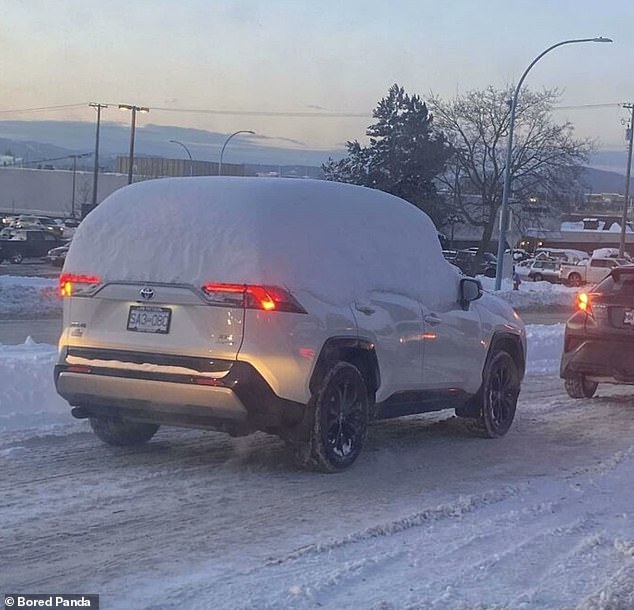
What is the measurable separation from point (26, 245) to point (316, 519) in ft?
152

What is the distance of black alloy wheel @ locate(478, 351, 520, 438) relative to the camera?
9.98 m

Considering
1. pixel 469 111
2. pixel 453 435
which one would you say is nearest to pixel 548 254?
pixel 469 111

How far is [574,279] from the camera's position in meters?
57.7

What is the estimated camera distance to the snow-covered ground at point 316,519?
5.23m

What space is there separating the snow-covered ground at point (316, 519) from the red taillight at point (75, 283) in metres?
1.24

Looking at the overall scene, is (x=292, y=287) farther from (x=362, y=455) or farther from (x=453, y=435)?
(x=453, y=435)

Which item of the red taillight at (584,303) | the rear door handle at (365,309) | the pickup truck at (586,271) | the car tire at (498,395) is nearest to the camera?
the rear door handle at (365,309)

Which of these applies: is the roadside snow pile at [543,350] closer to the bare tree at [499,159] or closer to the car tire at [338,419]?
the car tire at [338,419]

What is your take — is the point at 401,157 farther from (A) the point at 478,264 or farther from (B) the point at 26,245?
(B) the point at 26,245

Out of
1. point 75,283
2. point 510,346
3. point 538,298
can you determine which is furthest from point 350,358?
point 538,298

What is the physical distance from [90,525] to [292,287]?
2120 millimetres

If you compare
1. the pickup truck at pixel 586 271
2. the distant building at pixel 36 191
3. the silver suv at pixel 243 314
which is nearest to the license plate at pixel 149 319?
the silver suv at pixel 243 314

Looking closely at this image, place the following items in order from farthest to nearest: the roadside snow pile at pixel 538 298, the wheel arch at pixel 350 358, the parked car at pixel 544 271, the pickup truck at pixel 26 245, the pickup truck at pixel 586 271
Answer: the parked car at pixel 544 271 < the pickup truck at pixel 586 271 < the pickup truck at pixel 26 245 < the roadside snow pile at pixel 538 298 < the wheel arch at pixel 350 358

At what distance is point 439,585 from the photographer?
17.6 ft
